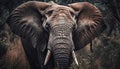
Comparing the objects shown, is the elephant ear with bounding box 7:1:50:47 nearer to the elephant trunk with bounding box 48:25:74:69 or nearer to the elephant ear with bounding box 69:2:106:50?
the elephant ear with bounding box 69:2:106:50

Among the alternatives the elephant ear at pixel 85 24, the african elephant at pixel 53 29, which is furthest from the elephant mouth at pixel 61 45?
the elephant ear at pixel 85 24

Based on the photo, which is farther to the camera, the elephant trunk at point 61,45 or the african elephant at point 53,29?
the african elephant at point 53,29

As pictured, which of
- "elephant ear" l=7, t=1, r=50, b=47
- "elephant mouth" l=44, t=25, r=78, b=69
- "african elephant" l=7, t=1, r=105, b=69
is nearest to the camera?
"elephant mouth" l=44, t=25, r=78, b=69

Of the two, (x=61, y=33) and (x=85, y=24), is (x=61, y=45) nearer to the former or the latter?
(x=61, y=33)

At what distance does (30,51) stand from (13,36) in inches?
78.4

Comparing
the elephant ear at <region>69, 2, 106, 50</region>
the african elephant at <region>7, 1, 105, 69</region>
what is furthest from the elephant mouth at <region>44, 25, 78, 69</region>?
the elephant ear at <region>69, 2, 106, 50</region>

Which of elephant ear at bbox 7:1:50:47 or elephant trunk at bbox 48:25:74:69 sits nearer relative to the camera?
elephant trunk at bbox 48:25:74:69

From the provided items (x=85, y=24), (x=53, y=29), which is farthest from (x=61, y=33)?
(x=85, y=24)

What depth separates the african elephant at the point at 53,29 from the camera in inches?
325

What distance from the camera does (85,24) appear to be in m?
9.53

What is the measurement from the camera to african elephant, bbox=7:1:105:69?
8.25 metres

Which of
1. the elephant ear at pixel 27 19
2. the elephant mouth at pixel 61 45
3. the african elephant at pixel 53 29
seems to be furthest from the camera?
the elephant ear at pixel 27 19

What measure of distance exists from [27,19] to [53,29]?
116 centimetres

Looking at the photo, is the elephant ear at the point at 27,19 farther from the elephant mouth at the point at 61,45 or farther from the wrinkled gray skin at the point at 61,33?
the elephant mouth at the point at 61,45
